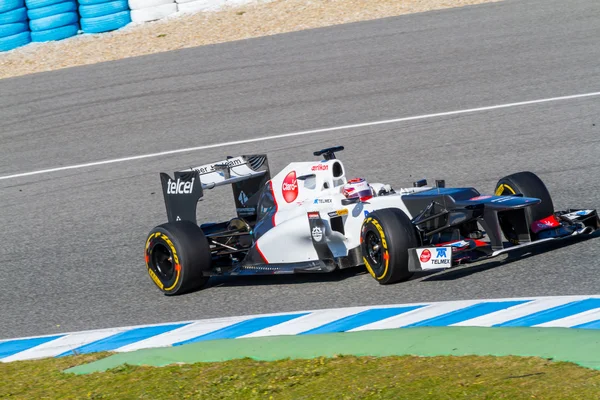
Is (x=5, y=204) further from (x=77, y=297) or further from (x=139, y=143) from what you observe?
(x=77, y=297)

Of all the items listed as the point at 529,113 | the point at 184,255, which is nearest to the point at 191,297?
the point at 184,255

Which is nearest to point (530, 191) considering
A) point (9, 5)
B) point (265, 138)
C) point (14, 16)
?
point (265, 138)

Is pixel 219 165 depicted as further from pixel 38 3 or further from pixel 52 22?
pixel 52 22

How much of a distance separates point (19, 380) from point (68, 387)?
1.88 ft

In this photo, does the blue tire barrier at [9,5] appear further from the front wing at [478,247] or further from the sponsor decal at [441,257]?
the sponsor decal at [441,257]

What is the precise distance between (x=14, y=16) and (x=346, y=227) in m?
14.0

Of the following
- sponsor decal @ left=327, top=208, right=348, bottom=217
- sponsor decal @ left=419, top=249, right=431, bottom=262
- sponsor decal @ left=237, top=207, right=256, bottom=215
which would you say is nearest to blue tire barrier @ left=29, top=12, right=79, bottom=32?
sponsor decal @ left=237, top=207, right=256, bottom=215

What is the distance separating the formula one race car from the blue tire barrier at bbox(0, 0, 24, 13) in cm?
1188

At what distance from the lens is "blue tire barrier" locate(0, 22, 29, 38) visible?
64.4 ft

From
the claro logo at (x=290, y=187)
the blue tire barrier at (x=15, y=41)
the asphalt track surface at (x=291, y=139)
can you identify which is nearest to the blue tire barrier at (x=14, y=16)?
the blue tire barrier at (x=15, y=41)

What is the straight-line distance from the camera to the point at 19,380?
5.88 m

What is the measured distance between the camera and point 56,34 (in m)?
19.8

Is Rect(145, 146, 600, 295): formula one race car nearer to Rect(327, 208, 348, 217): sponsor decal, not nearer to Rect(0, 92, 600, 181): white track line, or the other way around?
Rect(327, 208, 348, 217): sponsor decal

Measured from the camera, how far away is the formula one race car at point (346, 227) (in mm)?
7055
